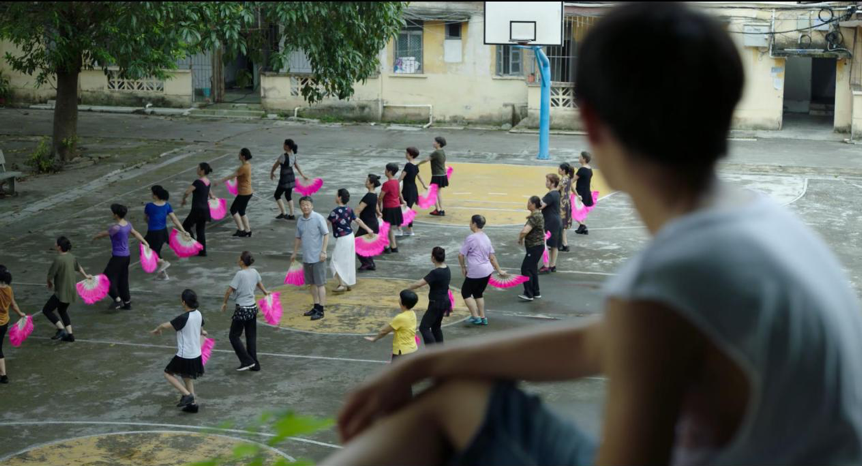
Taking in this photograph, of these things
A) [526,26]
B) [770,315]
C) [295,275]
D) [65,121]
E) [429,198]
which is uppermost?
[526,26]

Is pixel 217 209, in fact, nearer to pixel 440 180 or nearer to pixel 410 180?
pixel 410 180

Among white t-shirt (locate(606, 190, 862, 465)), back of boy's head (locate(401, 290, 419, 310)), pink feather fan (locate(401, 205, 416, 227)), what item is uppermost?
white t-shirt (locate(606, 190, 862, 465))

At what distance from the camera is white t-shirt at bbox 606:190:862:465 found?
1.34 meters

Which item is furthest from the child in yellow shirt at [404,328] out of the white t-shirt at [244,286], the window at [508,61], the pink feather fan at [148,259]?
the window at [508,61]

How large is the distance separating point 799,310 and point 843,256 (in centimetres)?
1693

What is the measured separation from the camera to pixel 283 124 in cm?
3253

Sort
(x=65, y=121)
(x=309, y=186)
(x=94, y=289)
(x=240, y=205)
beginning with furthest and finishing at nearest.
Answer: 1. (x=65, y=121)
2. (x=309, y=186)
3. (x=240, y=205)
4. (x=94, y=289)

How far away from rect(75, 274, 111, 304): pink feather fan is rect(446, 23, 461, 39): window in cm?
2063

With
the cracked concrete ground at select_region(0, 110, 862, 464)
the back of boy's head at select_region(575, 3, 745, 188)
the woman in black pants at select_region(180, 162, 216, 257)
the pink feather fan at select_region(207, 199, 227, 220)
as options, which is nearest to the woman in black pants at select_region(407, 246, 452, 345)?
the cracked concrete ground at select_region(0, 110, 862, 464)

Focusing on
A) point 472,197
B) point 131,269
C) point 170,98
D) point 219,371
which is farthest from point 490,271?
point 170,98

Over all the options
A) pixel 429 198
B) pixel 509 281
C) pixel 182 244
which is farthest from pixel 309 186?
pixel 509 281

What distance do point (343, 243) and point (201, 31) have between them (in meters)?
3.72

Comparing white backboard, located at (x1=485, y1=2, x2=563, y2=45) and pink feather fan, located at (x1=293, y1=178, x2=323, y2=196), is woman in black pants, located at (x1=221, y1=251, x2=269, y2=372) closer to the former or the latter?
pink feather fan, located at (x1=293, y1=178, x2=323, y2=196)

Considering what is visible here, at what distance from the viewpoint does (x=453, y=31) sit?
3284 centimetres
